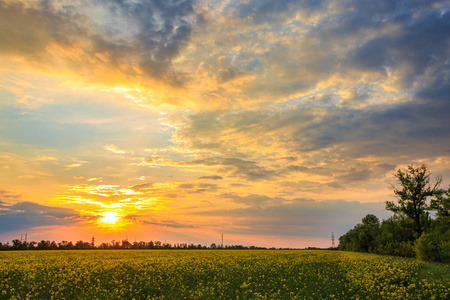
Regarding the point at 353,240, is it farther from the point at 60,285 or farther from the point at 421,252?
the point at 60,285

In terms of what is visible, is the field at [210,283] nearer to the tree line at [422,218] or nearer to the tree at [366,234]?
the tree line at [422,218]

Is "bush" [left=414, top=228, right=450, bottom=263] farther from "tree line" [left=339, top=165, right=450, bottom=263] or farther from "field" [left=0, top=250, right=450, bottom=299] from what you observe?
"field" [left=0, top=250, right=450, bottom=299]

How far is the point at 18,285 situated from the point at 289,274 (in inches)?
920

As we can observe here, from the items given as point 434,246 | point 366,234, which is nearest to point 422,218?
point 434,246

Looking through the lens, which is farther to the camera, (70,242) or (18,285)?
(70,242)

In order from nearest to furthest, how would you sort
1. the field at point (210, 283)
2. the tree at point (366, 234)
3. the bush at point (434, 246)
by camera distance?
the field at point (210, 283)
the bush at point (434, 246)
the tree at point (366, 234)

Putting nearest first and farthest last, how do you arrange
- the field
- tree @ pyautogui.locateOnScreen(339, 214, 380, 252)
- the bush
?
the field
the bush
tree @ pyautogui.locateOnScreen(339, 214, 380, 252)

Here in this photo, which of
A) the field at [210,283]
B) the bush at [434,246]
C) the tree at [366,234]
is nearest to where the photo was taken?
the field at [210,283]

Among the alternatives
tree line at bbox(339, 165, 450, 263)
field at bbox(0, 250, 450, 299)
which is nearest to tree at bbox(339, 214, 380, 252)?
tree line at bbox(339, 165, 450, 263)

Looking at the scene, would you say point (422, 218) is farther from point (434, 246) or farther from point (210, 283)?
point (210, 283)

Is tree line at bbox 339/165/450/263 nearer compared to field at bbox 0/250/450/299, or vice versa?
field at bbox 0/250/450/299

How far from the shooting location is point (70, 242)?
122 meters

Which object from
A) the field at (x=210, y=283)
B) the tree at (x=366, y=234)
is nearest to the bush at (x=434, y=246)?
the field at (x=210, y=283)

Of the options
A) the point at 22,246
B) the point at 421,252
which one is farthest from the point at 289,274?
the point at 22,246
